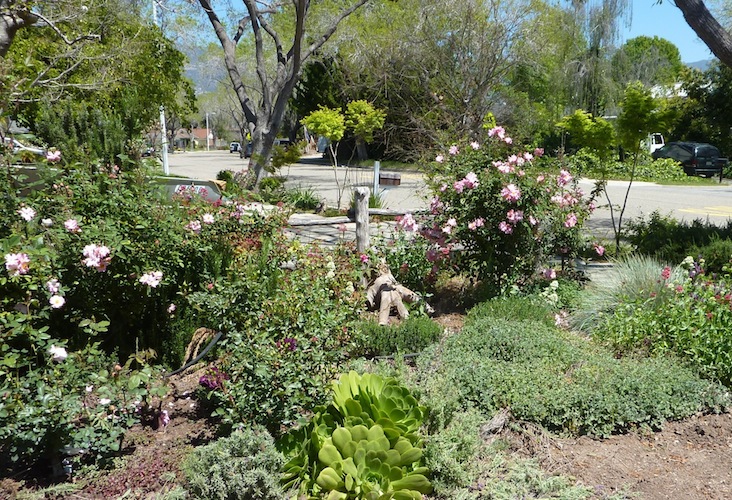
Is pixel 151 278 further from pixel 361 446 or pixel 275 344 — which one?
pixel 361 446

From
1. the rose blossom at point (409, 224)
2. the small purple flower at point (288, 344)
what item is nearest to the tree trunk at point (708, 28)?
the rose blossom at point (409, 224)

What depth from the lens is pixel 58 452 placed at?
3.19 meters

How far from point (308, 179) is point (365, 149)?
33.7ft

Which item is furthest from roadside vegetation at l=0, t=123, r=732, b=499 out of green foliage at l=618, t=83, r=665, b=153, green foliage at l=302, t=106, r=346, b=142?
green foliage at l=302, t=106, r=346, b=142

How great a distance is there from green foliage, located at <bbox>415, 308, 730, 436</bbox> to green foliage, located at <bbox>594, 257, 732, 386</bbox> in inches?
7.5

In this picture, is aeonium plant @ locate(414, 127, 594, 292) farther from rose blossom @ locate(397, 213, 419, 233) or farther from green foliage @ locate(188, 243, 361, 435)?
green foliage @ locate(188, 243, 361, 435)

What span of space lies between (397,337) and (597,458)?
1755 mm

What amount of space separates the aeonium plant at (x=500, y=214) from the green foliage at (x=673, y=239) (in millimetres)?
1483

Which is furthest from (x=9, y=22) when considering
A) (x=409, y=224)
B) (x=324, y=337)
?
(x=324, y=337)

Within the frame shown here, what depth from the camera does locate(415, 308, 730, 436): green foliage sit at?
3709mm

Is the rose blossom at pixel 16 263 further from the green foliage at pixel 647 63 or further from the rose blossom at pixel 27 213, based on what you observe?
the green foliage at pixel 647 63

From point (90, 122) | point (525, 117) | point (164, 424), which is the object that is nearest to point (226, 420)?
point (164, 424)

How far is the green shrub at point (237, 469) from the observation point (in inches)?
111

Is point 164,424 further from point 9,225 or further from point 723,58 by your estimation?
point 723,58
